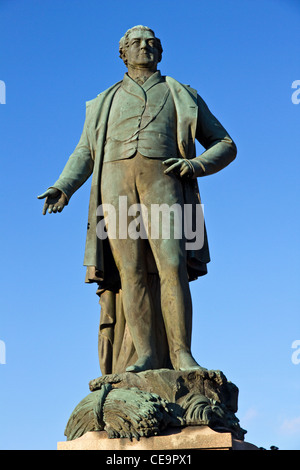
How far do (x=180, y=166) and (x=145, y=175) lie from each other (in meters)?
0.42

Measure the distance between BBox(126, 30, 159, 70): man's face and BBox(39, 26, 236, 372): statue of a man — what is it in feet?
0.04

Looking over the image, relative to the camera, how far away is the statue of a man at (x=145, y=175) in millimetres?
10969

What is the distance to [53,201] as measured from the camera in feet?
37.7

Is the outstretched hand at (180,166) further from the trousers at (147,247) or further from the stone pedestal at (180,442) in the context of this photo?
the stone pedestal at (180,442)

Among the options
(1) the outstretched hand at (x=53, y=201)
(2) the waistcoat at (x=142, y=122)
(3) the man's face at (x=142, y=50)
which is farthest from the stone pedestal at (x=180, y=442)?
(3) the man's face at (x=142, y=50)

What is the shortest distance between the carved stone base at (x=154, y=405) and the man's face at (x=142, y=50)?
3.91 metres

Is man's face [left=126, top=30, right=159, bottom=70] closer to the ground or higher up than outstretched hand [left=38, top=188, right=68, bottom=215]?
higher up

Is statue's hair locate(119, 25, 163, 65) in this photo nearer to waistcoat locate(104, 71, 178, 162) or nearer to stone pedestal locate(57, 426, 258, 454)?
waistcoat locate(104, 71, 178, 162)

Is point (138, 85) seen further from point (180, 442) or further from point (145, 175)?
point (180, 442)

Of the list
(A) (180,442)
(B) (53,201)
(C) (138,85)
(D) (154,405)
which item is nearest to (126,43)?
(C) (138,85)

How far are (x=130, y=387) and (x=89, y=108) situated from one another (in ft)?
12.3

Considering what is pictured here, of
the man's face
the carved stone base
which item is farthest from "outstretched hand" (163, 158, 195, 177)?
the carved stone base

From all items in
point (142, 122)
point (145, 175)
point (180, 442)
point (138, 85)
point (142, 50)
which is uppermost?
point (142, 50)

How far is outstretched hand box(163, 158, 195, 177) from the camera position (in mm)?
11211
